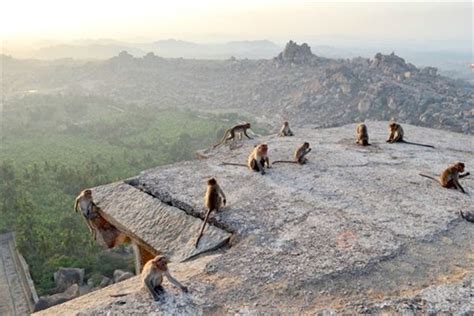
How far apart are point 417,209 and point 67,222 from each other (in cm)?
1872

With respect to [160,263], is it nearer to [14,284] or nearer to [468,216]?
[468,216]

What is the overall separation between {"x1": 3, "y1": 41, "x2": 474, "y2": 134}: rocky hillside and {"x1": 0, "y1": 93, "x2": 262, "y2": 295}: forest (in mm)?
9199

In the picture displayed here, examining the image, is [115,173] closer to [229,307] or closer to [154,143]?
[154,143]

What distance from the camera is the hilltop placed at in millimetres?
4617

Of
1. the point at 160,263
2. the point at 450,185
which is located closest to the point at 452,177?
the point at 450,185

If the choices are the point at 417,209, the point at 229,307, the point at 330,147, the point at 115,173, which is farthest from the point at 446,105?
the point at 229,307

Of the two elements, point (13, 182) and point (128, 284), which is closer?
point (128, 284)

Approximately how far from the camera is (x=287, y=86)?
209 ft

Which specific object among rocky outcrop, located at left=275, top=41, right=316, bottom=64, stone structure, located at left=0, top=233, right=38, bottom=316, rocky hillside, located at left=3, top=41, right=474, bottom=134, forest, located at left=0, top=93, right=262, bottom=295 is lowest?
stone structure, located at left=0, top=233, right=38, bottom=316

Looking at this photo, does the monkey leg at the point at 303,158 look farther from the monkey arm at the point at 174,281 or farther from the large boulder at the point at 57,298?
the large boulder at the point at 57,298

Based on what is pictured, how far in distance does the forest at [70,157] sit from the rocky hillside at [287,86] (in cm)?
920

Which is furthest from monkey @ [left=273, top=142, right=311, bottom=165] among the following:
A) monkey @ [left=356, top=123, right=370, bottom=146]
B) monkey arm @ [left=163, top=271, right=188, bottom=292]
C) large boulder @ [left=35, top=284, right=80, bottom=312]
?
large boulder @ [left=35, top=284, right=80, bottom=312]

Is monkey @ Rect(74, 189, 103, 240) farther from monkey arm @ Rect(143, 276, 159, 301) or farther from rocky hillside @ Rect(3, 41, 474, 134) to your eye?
rocky hillside @ Rect(3, 41, 474, 134)

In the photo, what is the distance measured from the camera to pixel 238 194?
7262 millimetres
